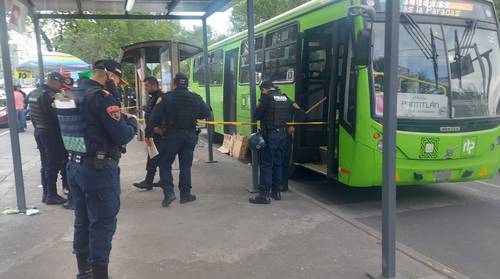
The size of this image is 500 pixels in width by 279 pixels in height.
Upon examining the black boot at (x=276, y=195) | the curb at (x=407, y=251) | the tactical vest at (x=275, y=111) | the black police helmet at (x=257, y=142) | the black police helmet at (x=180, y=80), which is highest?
the black police helmet at (x=180, y=80)

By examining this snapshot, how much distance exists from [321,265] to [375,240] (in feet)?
3.17

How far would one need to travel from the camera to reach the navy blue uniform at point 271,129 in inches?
265

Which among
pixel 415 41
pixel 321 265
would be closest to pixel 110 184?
pixel 321 265

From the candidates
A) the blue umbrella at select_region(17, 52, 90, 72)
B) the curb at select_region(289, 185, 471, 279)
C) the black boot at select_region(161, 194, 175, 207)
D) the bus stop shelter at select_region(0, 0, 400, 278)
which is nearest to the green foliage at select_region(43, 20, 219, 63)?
the blue umbrella at select_region(17, 52, 90, 72)

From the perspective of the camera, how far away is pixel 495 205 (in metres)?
6.79

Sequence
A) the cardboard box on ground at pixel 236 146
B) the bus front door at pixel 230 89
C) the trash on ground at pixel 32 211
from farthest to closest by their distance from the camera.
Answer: the bus front door at pixel 230 89 → the cardboard box on ground at pixel 236 146 → the trash on ground at pixel 32 211

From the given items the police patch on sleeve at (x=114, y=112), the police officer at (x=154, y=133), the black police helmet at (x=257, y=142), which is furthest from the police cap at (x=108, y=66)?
the black police helmet at (x=257, y=142)

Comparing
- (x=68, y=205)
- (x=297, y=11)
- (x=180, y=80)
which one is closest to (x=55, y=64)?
(x=68, y=205)

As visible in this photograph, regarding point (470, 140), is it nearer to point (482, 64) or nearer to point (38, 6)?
point (482, 64)

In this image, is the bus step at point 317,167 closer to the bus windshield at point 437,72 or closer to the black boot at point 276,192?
the black boot at point 276,192

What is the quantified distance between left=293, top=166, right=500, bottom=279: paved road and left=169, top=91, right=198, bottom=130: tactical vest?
96.5 inches

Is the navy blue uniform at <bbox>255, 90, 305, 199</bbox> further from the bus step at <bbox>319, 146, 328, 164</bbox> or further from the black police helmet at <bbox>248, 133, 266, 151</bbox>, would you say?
the bus step at <bbox>319, 146, 328, 164</bbox>

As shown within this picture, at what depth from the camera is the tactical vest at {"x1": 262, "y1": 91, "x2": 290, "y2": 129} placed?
6.71 meters

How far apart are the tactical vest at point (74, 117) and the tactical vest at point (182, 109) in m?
2.78
